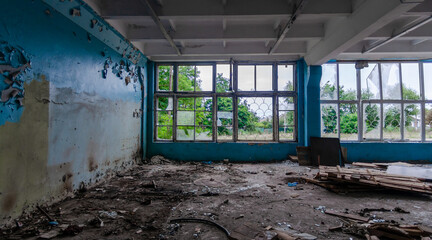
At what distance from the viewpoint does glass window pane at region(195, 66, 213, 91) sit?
6.84 m

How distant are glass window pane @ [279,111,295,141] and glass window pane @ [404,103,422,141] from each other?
337cm

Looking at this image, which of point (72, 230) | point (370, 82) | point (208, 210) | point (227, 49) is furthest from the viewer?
point (370, 82)

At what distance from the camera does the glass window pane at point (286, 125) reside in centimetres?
680

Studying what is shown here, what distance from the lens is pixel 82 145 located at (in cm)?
364

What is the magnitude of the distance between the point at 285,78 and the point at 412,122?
13.2 ft

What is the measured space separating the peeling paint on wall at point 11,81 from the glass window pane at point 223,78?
16.0ft

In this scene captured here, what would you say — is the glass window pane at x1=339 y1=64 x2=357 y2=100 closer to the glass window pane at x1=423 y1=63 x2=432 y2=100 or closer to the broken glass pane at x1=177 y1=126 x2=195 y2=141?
the glass window pane at x1=423 y1=63 x2=432 y2=100

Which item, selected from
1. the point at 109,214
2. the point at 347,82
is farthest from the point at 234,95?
the point at 109,214

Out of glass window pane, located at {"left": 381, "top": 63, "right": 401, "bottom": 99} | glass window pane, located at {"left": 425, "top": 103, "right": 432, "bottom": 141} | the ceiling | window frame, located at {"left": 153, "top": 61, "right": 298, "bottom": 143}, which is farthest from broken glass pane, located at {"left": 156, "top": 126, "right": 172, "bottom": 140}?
glass window pane, located at {"left": 425, "top": 103, "right": 432, "bottom": 141}

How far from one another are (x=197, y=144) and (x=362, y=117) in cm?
512

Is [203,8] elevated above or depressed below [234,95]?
above

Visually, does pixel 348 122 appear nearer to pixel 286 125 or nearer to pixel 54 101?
pixel 286 125

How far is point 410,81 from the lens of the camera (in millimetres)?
6676

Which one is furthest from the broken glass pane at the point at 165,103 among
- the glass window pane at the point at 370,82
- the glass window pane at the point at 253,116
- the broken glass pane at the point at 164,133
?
the glass window pane at the point at 370,82
